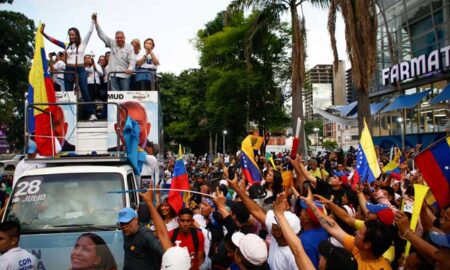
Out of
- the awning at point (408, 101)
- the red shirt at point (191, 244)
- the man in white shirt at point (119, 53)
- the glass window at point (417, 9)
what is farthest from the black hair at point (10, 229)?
the glass window at point (417, 9)

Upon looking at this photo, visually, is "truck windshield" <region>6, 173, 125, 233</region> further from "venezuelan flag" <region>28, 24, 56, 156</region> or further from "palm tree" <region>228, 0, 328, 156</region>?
"palm tree" <region>228, 0, 328, 156</region>

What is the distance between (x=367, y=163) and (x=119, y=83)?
209 inches

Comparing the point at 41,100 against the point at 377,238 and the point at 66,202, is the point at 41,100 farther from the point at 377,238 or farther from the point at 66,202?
the point at 377,238

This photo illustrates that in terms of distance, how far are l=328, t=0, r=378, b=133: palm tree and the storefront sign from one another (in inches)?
332

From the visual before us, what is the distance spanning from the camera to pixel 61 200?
19.2 feet

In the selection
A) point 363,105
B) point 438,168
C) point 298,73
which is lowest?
point 438,168

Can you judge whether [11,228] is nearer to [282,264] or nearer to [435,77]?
[282,264]

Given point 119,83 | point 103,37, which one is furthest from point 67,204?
point 103,37

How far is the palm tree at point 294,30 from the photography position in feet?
55.6

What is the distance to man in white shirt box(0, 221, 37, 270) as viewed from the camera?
3.98 meters

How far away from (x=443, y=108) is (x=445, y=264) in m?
24.0

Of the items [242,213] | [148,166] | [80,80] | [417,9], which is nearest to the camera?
[242,213]

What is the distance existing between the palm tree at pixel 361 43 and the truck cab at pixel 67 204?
32.8 feet

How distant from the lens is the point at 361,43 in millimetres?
14453
